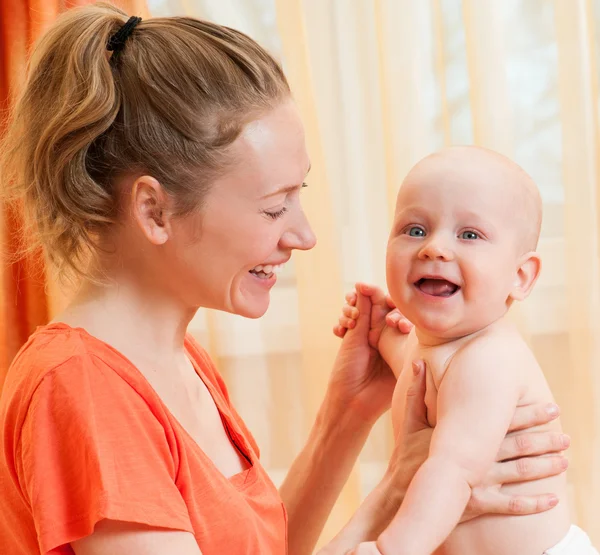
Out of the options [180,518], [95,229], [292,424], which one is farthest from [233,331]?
[180,518]

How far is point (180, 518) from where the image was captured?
1.07 m

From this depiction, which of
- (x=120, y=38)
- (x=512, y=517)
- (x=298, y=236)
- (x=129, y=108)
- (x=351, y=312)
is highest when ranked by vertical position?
(x=120, y=38)

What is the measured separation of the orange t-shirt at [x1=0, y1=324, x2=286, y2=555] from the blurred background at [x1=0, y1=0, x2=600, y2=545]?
98 centimetres

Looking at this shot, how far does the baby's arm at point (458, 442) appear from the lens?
1137mm

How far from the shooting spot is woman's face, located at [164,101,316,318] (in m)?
1.18

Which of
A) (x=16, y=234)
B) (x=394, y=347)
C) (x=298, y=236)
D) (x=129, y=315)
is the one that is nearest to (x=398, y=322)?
(x=394, y=347)

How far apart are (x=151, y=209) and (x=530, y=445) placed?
2.17 ft

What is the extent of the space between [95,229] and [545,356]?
1283 mm

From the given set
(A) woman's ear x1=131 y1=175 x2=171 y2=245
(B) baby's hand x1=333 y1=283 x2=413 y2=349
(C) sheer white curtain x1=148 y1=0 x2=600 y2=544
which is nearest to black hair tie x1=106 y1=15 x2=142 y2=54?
(A) woman's ear x1=131 y1=175 x2=171 y2=245

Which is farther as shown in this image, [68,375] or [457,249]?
[457,249]

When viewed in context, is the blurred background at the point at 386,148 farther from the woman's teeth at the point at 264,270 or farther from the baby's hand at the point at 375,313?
the woman's teeth at the point at 264,270

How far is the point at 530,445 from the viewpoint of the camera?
1.25 metres

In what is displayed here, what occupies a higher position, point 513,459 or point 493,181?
point 493,181

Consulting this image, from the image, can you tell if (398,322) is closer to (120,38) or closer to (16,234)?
(120,38)
